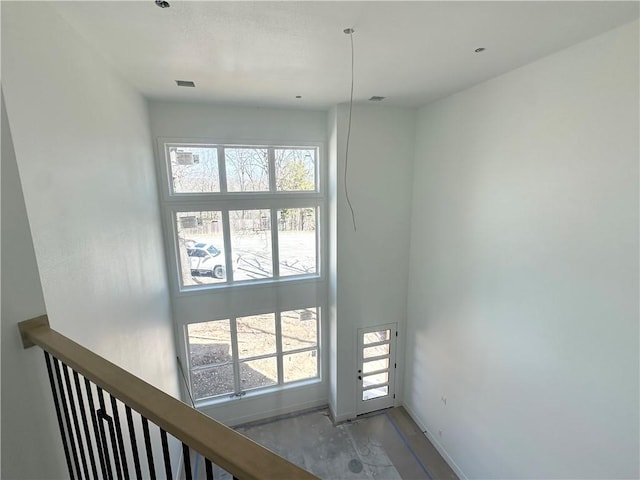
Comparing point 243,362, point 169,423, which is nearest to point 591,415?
point 169,423

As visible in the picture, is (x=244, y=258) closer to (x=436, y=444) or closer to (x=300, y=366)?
(x=300, y=366)

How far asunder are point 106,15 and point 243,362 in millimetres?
4809

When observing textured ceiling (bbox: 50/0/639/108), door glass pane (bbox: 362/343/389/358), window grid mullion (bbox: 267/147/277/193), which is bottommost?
door glass pane (bbox: 362/343/389/358)

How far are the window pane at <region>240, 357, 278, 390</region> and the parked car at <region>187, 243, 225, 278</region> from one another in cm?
173

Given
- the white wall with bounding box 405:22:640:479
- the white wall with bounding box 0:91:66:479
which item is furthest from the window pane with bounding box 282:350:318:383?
the white wall with bounding box 0:91:66:479

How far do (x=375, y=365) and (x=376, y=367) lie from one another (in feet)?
0.15

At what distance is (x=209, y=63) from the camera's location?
2.71 m

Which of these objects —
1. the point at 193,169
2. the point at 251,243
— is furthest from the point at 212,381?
the point at 193,169

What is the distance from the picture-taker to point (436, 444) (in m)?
4.47

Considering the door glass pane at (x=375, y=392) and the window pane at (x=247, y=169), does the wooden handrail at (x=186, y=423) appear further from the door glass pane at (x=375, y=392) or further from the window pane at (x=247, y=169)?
the door glass pane at (x=375, y=392)

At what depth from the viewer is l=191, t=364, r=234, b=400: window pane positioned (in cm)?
494

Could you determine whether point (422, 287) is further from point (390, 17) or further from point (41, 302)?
point (41, 302)

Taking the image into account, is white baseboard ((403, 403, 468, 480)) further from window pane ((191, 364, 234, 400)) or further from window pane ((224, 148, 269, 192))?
window pane ((224, 148, 269, 192))

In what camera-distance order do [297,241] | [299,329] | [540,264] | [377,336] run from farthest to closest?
[299,329], [377,336], [297,241], [540,264]
